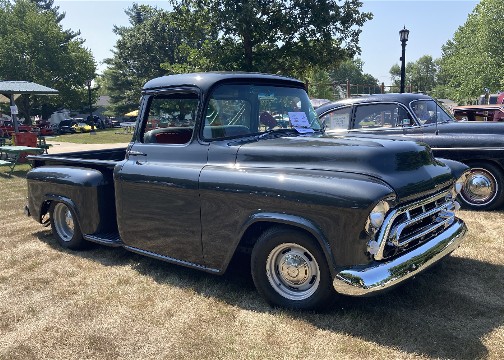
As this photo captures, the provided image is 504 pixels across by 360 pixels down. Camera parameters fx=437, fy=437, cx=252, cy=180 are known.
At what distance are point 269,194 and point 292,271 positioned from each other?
2.01 ft

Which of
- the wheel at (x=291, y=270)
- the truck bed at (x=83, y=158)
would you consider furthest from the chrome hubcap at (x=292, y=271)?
the truck bed at (x=83, y=158)

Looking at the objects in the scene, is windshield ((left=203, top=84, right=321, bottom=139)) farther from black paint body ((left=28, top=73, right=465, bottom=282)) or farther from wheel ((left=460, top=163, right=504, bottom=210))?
wheel ((left=460, top=163, right=504, bottom=210))

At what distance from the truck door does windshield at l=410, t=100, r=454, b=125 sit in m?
4.52

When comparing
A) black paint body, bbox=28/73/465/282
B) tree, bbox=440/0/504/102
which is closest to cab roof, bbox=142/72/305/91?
black paint body, bbox=28/73/465/282

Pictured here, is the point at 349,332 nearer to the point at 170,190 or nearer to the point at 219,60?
the point at 170,190

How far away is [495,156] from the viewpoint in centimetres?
643

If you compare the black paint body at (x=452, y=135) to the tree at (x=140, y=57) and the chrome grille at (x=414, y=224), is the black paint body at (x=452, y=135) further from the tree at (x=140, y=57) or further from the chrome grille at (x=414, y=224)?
the tree at (x=140, y=57)

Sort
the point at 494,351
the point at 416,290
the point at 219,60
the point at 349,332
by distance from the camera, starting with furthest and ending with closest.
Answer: the point at 219,60, the point at 416,290, the point at 349,332, the point at 494,351

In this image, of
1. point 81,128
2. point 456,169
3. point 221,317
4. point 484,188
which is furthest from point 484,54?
point 221,317

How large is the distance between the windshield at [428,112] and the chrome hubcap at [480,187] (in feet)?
3.68

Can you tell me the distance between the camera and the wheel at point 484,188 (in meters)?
6.54

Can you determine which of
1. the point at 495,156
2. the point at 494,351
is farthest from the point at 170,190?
the point at 495,156

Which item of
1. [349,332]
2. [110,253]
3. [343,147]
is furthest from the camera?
[110,253]

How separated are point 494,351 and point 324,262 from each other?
119cm
